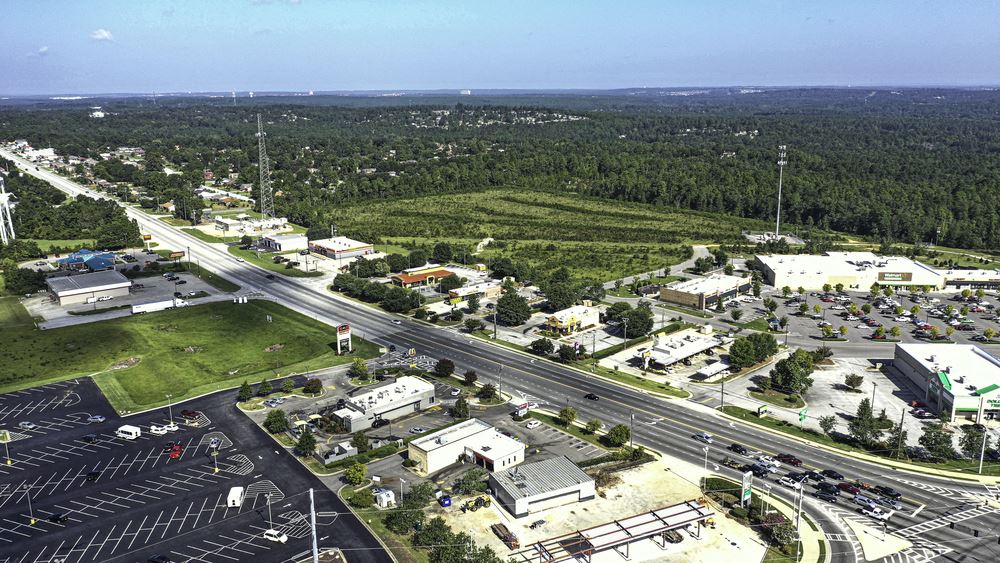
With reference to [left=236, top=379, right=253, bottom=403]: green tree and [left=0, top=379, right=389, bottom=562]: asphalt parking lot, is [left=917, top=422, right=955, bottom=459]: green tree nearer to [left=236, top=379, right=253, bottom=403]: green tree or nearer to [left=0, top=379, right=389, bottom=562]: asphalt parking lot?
[left=0, top=379, right=389, bottom=562]: asphalt parking lot

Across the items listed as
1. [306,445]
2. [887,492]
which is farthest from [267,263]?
[887,492]

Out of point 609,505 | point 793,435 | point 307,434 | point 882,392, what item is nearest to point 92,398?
point 307,434

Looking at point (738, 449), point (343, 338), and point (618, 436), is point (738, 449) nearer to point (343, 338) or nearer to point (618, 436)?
point (618, 436)

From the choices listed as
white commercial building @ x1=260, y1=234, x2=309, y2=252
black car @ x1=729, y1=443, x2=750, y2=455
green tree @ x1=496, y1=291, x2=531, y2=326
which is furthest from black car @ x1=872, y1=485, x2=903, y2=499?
white commercial building @ x1=260, y1=234, x2=309, y2=252

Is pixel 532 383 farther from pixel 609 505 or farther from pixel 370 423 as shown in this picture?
pixel 609 505

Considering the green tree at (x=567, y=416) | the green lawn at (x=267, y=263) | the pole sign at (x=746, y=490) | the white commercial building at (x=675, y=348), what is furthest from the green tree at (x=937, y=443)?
the green lawn at (x=267, y=263)
